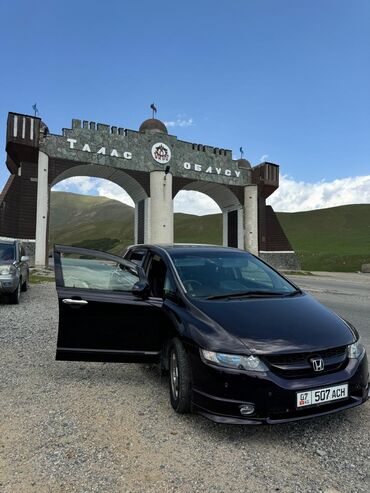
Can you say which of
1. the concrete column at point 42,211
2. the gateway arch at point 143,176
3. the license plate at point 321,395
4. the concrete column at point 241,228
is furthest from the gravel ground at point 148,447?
the concrete column at point 241,228

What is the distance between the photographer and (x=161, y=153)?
100ft

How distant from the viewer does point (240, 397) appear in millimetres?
3033

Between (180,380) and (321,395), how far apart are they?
1.23 metres

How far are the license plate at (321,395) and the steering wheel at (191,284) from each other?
1.62 m

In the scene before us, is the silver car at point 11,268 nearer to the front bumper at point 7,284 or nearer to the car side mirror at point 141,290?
the front bumper at point 7,284

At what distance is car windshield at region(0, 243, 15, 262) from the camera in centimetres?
988

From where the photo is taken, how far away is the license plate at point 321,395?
9.87 feet

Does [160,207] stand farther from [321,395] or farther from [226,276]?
[321,395]

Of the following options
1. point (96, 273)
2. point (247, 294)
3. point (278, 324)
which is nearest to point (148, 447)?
point (278, 324)

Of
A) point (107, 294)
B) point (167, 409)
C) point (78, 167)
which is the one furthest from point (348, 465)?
point (78, 167)

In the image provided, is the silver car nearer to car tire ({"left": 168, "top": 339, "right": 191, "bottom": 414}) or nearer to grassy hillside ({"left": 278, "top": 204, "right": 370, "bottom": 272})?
car tire ({"left": 168, "top": 339, "right": 191, "bottom": 414})

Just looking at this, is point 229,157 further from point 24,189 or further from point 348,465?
point 348,465

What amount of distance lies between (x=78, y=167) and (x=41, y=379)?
83.1ft

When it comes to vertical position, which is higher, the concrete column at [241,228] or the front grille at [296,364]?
the concrete column at [241,228]
